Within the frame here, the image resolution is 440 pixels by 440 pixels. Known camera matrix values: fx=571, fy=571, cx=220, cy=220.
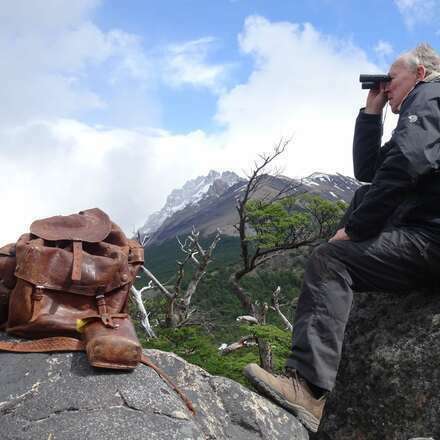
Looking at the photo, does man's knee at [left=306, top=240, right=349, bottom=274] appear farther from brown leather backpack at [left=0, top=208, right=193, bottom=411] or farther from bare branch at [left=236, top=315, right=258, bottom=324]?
bare branch at [left=236, top=315, right=258, bottom=324]

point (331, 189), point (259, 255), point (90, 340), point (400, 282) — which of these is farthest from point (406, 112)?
point (331, 189)

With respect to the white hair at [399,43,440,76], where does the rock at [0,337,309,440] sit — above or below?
below

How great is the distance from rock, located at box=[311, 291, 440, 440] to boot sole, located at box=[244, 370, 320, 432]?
1.06 feet

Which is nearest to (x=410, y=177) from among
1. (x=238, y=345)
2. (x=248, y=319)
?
(x=248, y=319)

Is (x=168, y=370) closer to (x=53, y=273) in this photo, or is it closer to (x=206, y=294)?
(x=53, y=273)

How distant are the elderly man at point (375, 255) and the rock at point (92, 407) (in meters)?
0.31

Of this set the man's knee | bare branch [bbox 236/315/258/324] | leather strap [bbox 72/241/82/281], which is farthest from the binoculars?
bare branch [bbox 236/315/258/324]

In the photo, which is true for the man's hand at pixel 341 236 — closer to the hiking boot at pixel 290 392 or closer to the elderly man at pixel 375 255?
the elderly man at pixel 375 255

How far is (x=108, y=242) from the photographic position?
353cm

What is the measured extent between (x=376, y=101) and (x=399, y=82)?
335 mm

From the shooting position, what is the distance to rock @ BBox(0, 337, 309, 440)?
2516 mm

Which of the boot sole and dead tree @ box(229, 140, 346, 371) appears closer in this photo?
the boot sole

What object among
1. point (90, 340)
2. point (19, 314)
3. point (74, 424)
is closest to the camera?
point (74, 424)

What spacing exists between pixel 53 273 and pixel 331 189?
10277 cm
